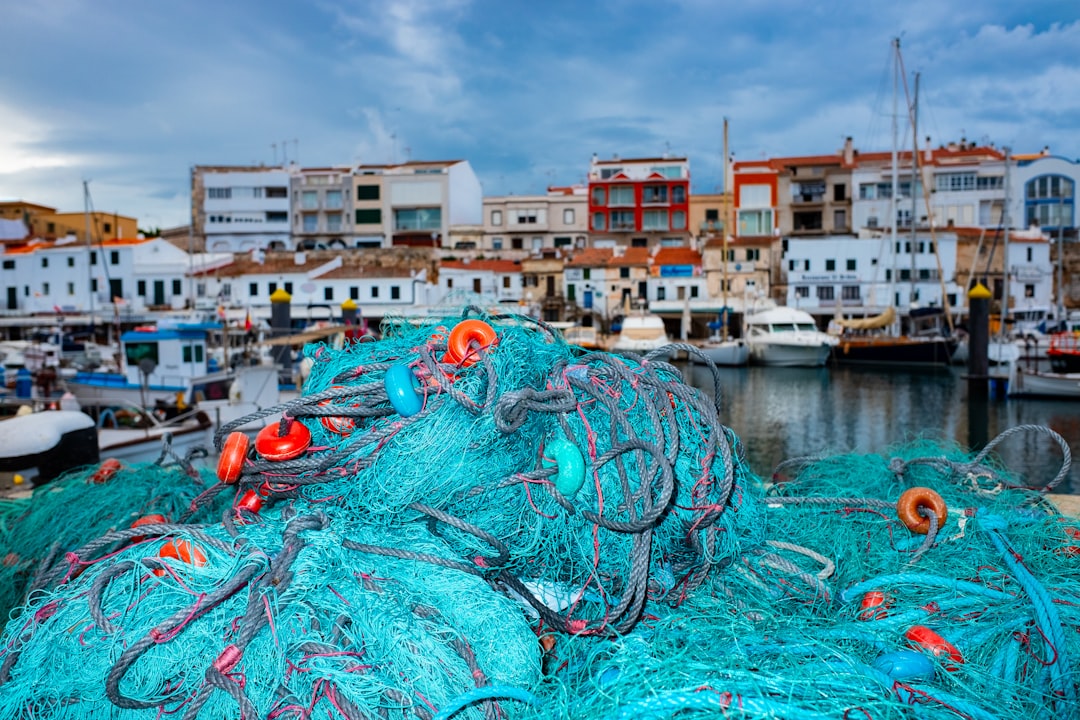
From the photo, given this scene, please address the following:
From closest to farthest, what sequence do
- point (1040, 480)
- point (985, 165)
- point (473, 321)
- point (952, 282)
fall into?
1. point (473, 321)
2. point (1040, 480)
3. point (952, 282)
4. point (985, 165)

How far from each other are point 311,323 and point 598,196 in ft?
79.3

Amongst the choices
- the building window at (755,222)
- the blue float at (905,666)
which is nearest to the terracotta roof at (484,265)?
the building window at (755,222)

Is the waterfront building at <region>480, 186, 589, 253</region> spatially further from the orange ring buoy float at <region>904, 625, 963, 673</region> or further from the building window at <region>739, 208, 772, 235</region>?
the orange ring buoy float at <region>904, 625, 963, 673</region>

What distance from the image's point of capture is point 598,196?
59.9 m

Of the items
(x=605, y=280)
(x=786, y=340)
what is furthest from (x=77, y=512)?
(x=605, y=280)

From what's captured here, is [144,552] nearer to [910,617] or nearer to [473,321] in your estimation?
[473,321]

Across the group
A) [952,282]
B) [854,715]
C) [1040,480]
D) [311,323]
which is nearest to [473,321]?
[854,715]

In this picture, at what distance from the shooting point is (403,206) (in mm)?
59219

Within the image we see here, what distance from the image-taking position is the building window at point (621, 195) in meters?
59.6

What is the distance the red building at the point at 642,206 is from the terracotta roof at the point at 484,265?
9.41m

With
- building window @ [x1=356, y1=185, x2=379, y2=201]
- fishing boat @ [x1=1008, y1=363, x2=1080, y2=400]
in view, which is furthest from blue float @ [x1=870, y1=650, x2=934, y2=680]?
building window @ [x1=356, y1=185, x2=379, y2=201]

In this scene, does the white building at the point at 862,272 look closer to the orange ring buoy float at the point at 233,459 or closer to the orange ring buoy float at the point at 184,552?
the orange ring buoy float at the point at 233,459

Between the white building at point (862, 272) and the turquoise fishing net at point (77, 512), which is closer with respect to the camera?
the turquoise fishing net at point (77, 512)

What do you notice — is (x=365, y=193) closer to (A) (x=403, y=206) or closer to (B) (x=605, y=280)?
(A) (x=403, y=206)
